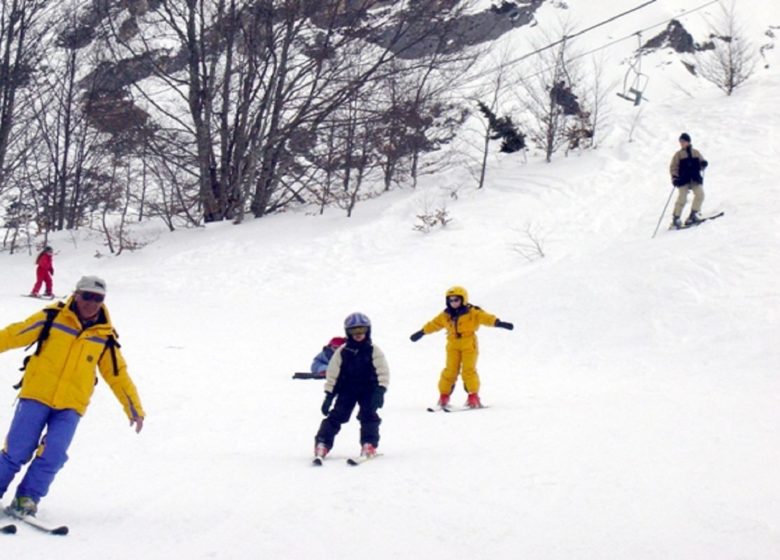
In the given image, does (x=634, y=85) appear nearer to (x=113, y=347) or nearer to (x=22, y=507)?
(x=113, y=347)


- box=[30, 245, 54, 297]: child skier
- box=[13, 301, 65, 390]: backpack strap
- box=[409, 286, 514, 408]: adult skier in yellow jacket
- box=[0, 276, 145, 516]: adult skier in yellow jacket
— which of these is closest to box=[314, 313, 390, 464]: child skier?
box=[409, 286, 514, 408]: adult skier in yellow jacket

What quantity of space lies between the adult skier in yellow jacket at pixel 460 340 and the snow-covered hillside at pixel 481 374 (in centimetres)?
50

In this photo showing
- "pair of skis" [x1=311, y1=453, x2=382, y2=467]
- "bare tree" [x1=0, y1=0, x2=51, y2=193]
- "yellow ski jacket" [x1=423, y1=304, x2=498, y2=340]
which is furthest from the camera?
"bare tree" [x1=0, y1=0, x2=51, y2=193]

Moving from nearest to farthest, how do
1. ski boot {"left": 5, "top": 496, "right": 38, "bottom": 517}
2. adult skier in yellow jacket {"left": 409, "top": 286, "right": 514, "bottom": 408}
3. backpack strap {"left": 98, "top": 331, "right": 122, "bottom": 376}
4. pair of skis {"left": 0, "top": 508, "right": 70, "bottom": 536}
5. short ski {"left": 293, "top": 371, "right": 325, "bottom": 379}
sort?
1. pair of skis {"left": 0, "top": 508, "right": 70, "bottom": 536}
2. ski boot {"left": 5, "top": 496, "right": 38, "bottom": 517}
3. backpack strap {"left": 98, "top": 331, "right": 122, "bottom": 376}
4. adult skier in yellow jacket {"left": 409, "top": 286, "right": 514, "bottom": 408}
5. short ski {"left": 293, "top": 371, "right": 325, "bottom": 379}

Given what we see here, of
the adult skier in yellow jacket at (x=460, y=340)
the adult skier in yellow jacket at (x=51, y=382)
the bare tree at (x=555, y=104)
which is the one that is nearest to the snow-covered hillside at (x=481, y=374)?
the adult skier in yellow jacket at (x=51, y=382)

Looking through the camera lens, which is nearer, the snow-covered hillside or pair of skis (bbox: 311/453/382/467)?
the snow-covered hillside

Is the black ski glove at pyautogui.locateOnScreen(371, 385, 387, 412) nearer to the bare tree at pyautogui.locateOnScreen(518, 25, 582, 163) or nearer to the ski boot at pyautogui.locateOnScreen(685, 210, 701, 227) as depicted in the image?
the ski boot at pyautogui.locateOnScreen(685, 210, 701, 227)

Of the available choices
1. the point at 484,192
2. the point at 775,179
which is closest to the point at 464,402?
the point at 775,179

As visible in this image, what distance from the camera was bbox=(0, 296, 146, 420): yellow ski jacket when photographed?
4.68 metres

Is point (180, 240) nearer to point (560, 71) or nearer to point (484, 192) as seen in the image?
point (484, 192)

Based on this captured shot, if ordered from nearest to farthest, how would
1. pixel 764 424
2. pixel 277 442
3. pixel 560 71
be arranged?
pixel 764 424, pixel 277 442, pixel 560 71

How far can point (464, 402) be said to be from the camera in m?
9.66

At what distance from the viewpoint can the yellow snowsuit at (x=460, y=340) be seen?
9.23 meters

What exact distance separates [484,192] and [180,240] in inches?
355
